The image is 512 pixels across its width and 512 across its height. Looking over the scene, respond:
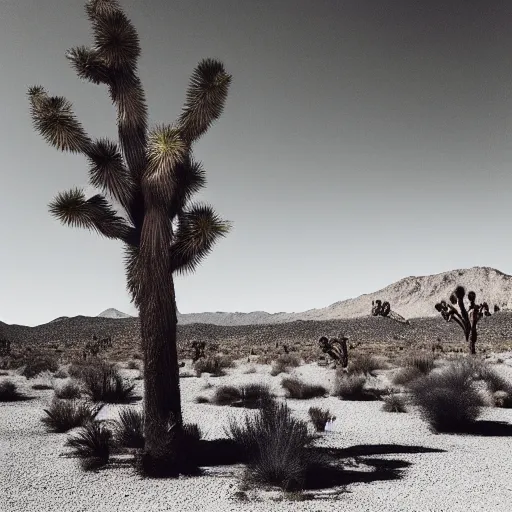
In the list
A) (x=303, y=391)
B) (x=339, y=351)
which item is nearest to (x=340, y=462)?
(x=303, y=391)

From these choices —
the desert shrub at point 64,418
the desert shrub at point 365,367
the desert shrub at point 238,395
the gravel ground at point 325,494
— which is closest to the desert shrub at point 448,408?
the gravel ground at point 325,494

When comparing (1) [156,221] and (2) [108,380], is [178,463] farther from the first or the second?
(2) [108,380]

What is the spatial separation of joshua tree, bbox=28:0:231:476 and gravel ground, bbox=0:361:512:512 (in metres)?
0.80

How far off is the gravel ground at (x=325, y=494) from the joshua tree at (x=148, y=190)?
2.62 ft

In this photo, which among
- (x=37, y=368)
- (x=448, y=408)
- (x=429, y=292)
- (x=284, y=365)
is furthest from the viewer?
(x=429, y=292)

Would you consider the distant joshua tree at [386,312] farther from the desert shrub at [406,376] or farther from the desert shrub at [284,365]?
the desert shrub at [284,365]

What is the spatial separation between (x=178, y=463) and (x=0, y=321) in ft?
271

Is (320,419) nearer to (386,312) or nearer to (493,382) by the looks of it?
(493,382)

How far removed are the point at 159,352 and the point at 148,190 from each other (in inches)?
99.2

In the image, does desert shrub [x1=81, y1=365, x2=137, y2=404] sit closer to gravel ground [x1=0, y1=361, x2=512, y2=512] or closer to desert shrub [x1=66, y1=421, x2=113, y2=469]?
gravel ground [x1=0, y1=361, x2=512, y2=512]

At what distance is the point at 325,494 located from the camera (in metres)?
6.07

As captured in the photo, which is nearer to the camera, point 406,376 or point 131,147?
point 131,147

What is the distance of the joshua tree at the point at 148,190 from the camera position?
23.8 feet

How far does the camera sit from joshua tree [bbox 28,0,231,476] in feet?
23.8
